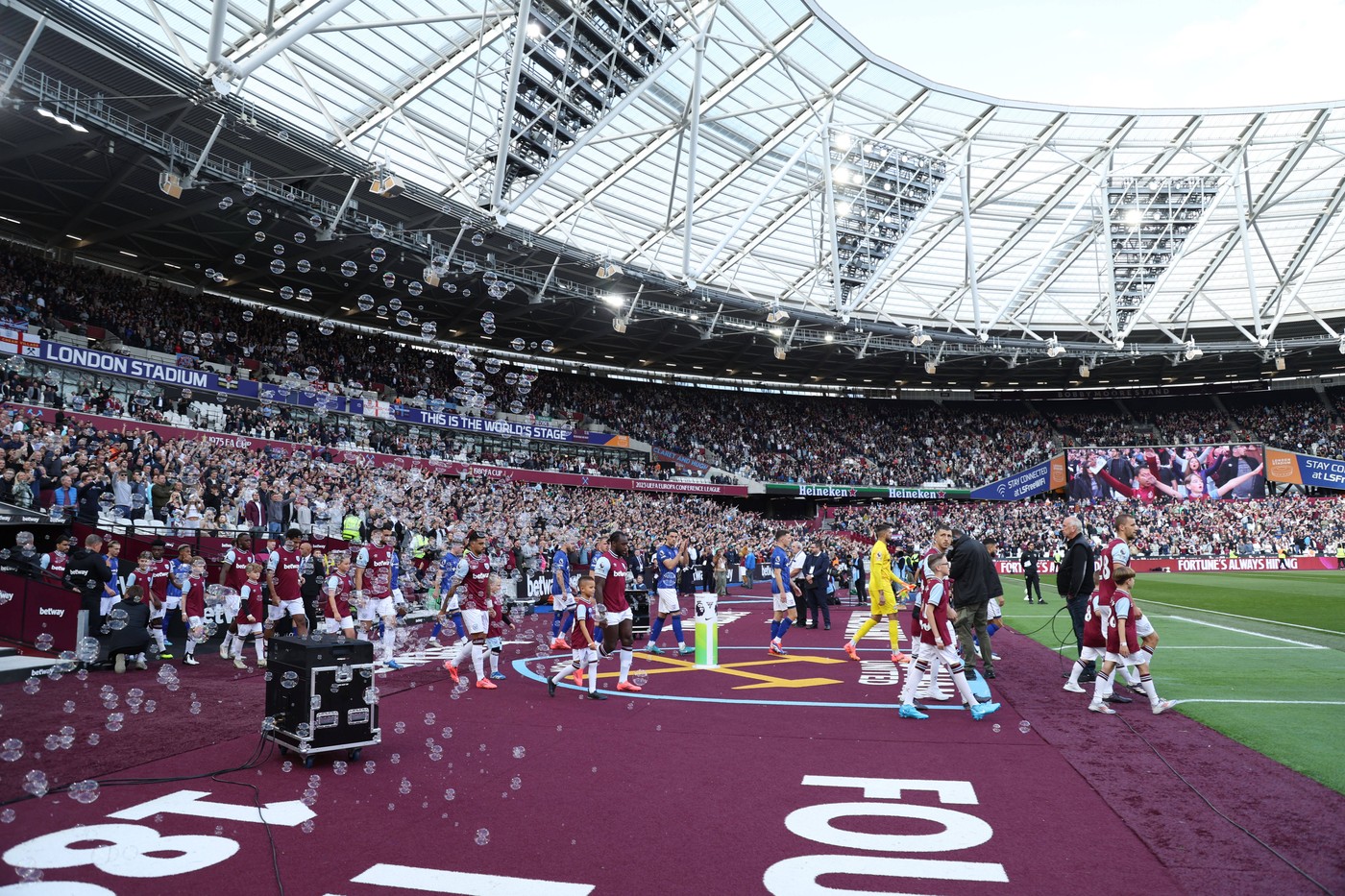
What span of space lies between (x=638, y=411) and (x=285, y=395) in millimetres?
24347

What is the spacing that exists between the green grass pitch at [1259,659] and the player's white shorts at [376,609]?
10.8m

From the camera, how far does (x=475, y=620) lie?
11367mm

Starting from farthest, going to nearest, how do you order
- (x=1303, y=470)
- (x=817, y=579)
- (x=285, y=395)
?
(x=1303, y=470) → (x=285, y=395) → (x=817, y=579)

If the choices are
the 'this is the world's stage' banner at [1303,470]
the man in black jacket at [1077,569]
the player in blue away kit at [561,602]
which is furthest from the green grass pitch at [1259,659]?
the 'this is the world's stage' banner at [1303,470]

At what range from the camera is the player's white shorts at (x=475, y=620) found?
11.3 m

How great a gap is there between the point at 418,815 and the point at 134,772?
286 centimetres

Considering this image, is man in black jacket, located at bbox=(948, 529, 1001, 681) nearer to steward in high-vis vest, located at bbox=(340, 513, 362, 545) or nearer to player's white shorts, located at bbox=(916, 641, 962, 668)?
player's white shorts, located at bbox=(916, 641, 962, 668)

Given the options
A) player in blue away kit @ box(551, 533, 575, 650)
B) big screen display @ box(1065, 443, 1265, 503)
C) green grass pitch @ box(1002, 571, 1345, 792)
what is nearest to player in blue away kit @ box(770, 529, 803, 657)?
player in blue away kit @ box(551, 533, 575, 650)

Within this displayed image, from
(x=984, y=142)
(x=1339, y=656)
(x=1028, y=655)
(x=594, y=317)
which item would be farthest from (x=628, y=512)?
(x=1339, y=656)

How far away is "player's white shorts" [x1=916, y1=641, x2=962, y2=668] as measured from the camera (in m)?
8.85

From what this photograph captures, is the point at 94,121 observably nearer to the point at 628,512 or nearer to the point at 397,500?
the point at 397,500

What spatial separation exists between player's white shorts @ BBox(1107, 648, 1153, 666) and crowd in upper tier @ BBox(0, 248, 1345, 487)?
2460cm

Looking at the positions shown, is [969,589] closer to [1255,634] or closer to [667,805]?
[667,805]

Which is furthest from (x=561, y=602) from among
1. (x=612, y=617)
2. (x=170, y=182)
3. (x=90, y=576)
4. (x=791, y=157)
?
(x=791, y=157)
